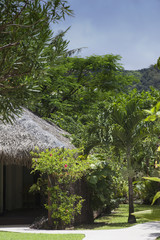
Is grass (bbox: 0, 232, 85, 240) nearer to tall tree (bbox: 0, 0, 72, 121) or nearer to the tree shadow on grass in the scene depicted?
the tree shadow on grass

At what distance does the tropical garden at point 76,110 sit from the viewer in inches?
181

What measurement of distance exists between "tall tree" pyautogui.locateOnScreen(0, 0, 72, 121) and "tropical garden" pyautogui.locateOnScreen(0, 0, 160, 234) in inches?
0.5

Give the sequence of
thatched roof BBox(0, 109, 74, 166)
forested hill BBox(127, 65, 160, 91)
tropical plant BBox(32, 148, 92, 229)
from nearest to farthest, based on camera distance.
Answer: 1. tropical plant BBox(32, 148, 92, 229)
2. thatched roof BBox(0, 109, 74, 166)
3. forested hill BBox(127, 65, 160, 91)

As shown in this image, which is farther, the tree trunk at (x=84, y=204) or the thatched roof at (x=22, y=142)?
the tree trunk at (x=84, y=204)

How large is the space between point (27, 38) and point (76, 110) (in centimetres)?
1641

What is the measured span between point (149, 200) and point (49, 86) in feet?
27.1

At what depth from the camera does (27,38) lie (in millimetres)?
4586

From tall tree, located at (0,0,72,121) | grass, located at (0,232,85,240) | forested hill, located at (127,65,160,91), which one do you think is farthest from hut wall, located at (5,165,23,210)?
forested hill, located at (127,65,160,91)

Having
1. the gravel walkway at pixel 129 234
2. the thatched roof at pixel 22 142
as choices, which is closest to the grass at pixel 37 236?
the gravel walkway at pixel 129 234

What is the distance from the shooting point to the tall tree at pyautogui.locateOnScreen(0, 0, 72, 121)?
14.6 ft

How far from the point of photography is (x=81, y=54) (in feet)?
72.7

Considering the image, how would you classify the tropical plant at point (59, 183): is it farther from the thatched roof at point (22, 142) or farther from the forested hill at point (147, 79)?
the forested hill at point (147, 79)

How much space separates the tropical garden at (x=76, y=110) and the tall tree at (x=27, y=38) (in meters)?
0.01

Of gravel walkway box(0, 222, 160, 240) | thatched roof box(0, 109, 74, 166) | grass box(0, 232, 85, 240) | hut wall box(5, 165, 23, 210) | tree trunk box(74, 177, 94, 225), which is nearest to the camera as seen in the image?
gravel walkway box(0, 222, 160, 240)
